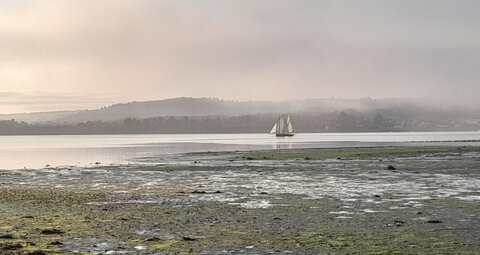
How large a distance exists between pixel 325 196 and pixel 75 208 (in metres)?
11.5

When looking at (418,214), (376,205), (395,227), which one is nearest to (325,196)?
(376,205)

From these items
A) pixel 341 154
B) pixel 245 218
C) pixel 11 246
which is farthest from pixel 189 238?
pixel 341 154

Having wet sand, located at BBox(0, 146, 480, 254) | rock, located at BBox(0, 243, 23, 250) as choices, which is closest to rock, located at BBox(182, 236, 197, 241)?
wet sand, located at BBox(0, 146, 480, 254)

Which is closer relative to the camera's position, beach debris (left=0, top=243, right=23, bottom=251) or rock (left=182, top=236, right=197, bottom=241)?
beach debris (left=0, top=243, right=23, bottom=251)

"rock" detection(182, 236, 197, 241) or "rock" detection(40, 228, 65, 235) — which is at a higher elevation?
"rock" detection(40, 228, 65, 235)

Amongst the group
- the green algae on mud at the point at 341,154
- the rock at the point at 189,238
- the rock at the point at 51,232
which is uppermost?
the rock at the point at 51,232

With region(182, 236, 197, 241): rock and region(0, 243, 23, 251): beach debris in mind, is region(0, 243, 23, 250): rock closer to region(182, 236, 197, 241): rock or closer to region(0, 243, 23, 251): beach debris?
region(0, 243, 23, 251): beach debris

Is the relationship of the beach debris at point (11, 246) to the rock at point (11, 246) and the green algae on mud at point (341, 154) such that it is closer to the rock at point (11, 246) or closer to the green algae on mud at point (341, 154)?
the rock at point (11, 246)

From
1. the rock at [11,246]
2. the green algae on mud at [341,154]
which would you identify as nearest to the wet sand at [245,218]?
the rock at [11,246]

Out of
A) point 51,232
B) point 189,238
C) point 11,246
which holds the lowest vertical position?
point 189,238

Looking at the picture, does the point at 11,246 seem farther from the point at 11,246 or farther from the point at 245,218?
the point at 245,218

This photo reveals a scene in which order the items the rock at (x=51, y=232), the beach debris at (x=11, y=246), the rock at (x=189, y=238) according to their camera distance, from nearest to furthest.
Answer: the beach debris at (x=11, y=246), the rock at (x=189, y=238), the rock at (x=51, y=232)

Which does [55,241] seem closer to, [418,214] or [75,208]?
[75,208]

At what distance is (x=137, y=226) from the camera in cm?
1759
